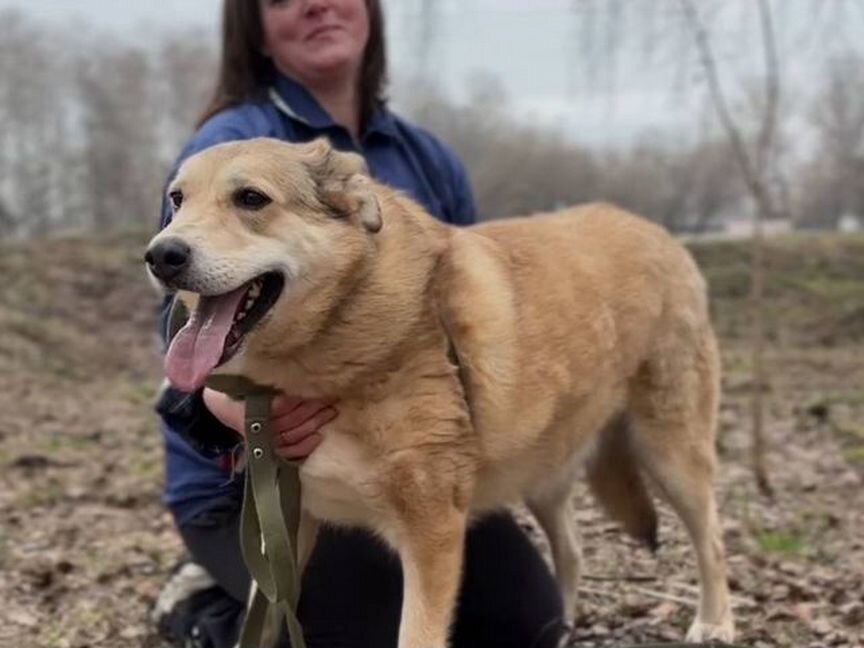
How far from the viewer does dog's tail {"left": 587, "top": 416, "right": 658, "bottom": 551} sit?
430 centimetres

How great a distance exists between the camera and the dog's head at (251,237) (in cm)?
273

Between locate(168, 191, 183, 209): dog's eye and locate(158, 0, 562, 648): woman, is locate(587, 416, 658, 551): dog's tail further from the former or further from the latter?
locate(168, 191, 183, 209): dog's eye

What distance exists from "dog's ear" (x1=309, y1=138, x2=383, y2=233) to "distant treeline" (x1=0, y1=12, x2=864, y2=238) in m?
39.3

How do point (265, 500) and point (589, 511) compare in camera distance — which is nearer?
point (265, 500)

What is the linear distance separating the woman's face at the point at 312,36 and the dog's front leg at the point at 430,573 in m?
1.83

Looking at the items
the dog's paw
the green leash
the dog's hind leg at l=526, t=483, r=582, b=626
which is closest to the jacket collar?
the green leash

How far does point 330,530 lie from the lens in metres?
3.78

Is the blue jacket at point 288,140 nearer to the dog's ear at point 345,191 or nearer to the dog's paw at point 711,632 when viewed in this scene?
the dog's ear at point 345,191

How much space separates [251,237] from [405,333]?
51cm

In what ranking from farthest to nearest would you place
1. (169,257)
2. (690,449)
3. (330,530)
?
(690,449)
(330,530)
(169,257)

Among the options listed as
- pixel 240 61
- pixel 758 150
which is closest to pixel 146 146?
pixel 758 150

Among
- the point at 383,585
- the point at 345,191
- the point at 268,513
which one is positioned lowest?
the point at 383,585

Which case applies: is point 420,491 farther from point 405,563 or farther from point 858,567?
point 858,567

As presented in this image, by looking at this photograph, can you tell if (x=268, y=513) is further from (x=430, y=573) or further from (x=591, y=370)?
(x=591, y=370)
